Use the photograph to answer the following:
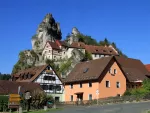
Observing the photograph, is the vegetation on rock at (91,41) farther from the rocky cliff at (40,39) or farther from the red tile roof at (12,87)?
the red tile roof at (12,87)

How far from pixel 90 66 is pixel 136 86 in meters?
12.0

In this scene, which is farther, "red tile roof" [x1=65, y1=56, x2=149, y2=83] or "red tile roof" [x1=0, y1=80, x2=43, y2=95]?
"red tile roof" [x1=65, y1=56, x2=149, y2=83]

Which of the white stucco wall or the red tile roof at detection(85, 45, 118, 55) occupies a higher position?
the red tile roof at detection(85, 45, 118, 55)

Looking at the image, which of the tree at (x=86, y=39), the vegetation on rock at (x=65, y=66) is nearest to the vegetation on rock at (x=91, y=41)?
the tree at (x=86, y=39)

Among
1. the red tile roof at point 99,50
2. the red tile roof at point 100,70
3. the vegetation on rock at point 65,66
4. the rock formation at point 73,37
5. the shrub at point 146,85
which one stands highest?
the rock formation at point 73,37

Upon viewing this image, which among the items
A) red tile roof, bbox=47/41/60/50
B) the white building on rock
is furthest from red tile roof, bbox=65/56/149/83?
red tile roof, bbox=47/41/60/50

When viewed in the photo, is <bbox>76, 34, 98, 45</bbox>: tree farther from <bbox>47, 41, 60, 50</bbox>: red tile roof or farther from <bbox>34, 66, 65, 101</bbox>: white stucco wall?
<bbox>34, 66, 65, 101</bbox>: white stucco wall

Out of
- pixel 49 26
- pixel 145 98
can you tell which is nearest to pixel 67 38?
pixel 49 26

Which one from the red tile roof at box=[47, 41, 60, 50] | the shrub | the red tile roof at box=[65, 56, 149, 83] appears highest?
the red tile roof at box=[47, 41, 60, 50]

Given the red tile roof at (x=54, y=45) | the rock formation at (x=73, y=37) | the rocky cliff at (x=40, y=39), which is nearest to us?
the rocky cliff at (x=40, y=39)

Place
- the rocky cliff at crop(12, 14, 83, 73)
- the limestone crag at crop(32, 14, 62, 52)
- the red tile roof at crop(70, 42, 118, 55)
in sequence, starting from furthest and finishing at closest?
the limestone crag at crop(32, 14, 62, 52) → the red tile roof at crop(70, 42, 118, 55) → the rocky cliff at crop(12, 14, 83, 73)

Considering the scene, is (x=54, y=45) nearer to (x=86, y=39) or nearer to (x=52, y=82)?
(x=86, y=39)

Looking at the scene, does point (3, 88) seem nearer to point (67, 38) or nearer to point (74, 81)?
point (74, 81)

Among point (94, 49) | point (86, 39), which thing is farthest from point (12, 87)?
point (86, 39)
